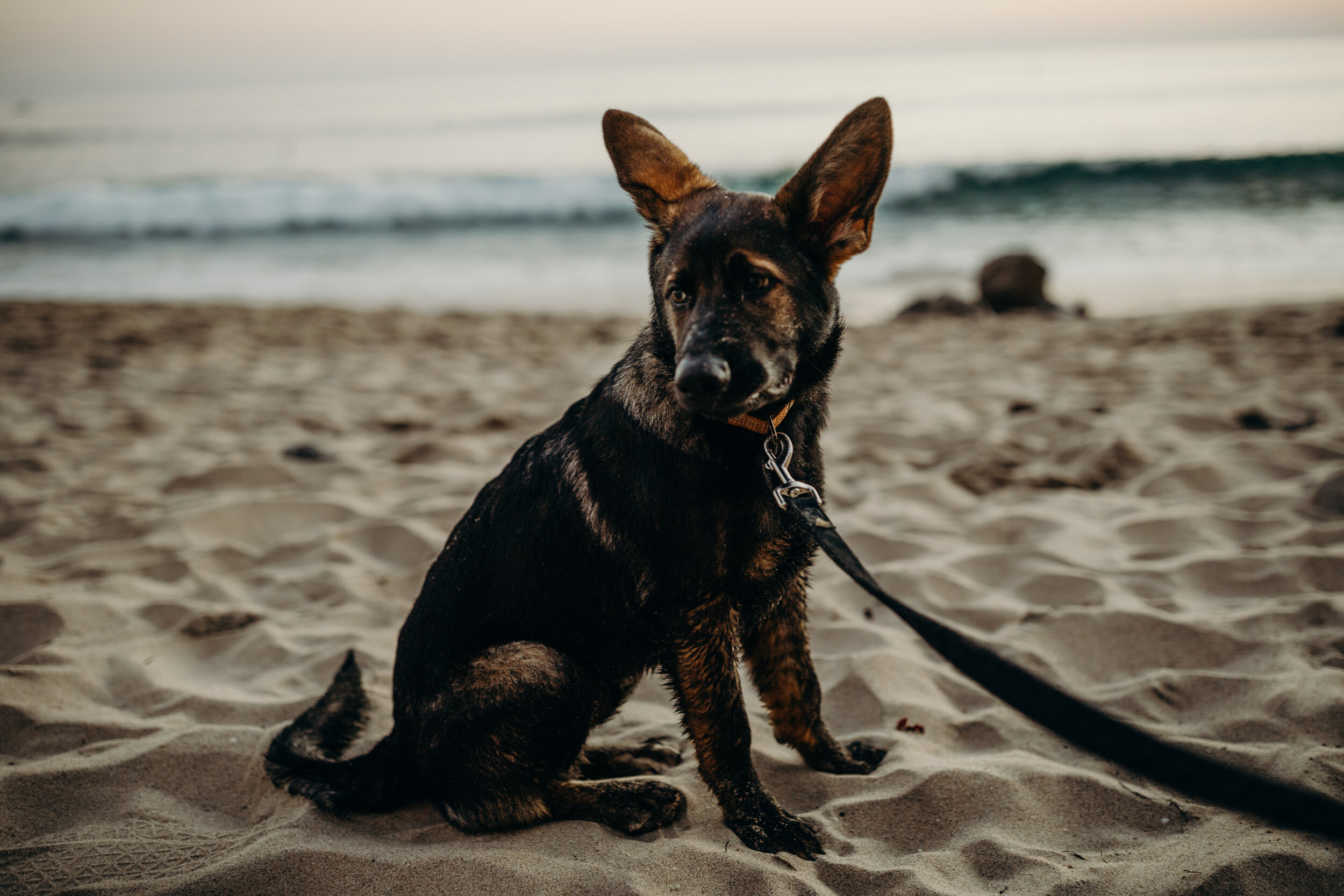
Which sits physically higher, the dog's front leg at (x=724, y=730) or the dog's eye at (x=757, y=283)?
the dog's eye at (x=757, y=283)

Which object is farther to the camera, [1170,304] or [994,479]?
[1170,304]

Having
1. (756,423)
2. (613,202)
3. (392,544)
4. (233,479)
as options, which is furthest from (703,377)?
(613,202)

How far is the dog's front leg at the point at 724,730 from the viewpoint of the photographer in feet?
6.97

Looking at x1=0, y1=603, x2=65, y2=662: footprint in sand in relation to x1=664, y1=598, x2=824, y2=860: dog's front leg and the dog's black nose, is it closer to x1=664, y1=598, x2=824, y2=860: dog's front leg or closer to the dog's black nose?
x1=664, y1=598, x2=824, y2=860: dog's front leg

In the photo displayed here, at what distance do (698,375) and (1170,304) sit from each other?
1030 cm

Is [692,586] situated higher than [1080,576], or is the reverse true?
[692,586]

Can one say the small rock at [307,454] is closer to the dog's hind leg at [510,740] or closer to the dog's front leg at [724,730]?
the dog's hind leg at [510,740]

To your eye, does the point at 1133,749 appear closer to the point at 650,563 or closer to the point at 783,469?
the point at 783,469

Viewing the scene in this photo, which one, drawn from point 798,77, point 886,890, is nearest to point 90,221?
point 886,890

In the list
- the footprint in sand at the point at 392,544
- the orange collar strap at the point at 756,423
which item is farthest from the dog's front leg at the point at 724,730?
the footprint in sand at the point at 392,544

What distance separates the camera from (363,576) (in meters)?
3.80

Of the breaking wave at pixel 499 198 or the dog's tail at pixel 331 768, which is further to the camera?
the breaking wave at pixel 499 198

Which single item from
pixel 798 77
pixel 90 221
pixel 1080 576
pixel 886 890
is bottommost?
pixel 886 890

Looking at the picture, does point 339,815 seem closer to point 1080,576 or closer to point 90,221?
point 1080,576
